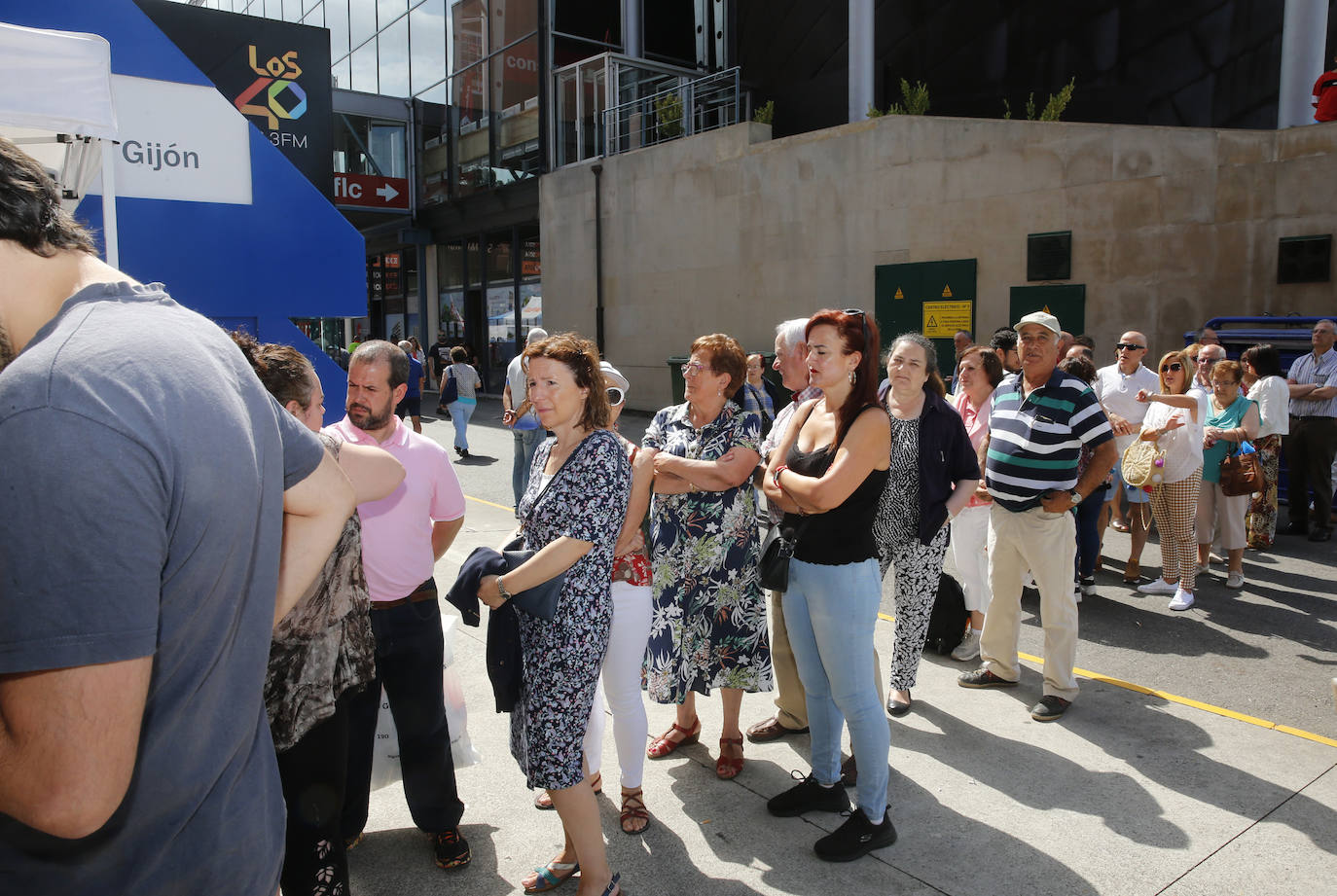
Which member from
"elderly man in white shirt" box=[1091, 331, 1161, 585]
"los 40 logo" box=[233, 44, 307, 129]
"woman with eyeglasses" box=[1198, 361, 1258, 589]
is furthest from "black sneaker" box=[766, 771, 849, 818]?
"los 40 logo" box=[233, 44, 307, 129]

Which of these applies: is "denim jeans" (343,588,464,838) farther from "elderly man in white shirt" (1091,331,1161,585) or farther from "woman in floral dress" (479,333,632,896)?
"elderly man in white shirt" (1091,331,1161,585)

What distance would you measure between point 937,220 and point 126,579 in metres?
13.4

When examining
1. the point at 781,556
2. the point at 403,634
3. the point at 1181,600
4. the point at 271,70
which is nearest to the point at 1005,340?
the point at 1181,600

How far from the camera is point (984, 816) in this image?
3422mm

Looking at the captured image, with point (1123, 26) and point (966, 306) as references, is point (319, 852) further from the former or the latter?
point (1123, 26)

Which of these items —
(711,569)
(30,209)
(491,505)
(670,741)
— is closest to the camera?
(30,209)

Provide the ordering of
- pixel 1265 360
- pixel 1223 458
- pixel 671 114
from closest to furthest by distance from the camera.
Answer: pixel 1223 458 < pixel 1265 360 < pixel 671 114

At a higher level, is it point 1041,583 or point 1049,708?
point 1041,583

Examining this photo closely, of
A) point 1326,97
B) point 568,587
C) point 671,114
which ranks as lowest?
point 568,587

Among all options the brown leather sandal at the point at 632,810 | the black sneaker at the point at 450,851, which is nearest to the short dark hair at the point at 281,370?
the black sneaker at the point at 450,851

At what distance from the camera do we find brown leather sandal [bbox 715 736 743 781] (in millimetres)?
3781

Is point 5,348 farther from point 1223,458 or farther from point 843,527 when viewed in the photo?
point 1223,458

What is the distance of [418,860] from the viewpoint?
3166 millimetres

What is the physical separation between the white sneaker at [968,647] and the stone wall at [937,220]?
8.01 m
